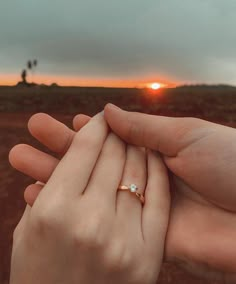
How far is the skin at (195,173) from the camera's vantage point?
1.04 meters

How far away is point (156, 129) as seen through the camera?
1074 mm

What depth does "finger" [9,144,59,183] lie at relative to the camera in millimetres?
1051

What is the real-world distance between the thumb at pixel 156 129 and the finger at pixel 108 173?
0.04m

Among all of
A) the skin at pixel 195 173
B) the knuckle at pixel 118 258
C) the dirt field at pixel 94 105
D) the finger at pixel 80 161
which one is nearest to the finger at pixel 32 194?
the skin at pixel 195 173

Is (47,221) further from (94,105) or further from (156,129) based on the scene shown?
(94,105)

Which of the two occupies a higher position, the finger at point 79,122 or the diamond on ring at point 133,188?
the finger at point 79,122

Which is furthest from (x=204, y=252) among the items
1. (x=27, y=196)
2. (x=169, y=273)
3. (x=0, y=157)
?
(x=0, y=157)

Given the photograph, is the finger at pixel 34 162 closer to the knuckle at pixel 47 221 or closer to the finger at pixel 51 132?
the finger at pixel 51 132

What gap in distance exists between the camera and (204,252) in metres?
1.02

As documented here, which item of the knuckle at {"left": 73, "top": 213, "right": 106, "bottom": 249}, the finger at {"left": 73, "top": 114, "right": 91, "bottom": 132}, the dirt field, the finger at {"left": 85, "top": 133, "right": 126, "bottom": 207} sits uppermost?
the finger at {"left": 73, "top": 114, "right": 91, "bottom": 132}

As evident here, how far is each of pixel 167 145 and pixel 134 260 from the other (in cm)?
27

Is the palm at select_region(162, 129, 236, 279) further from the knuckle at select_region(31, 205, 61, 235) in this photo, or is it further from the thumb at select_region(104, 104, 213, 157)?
the knuckle at select_region(31, 205, 61, 235)

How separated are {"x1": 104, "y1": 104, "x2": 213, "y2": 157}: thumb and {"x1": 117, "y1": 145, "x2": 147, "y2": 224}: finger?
0.09ft

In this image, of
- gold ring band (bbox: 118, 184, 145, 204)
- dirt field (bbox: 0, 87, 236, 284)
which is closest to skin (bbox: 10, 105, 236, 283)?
gold ring band (bbox: 118, 184, 145, 204)
